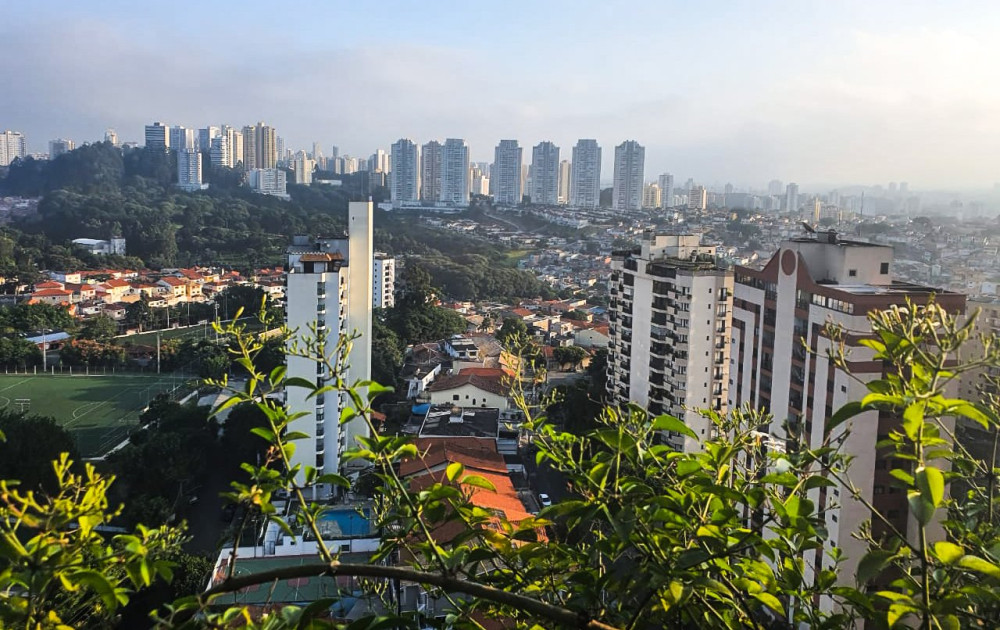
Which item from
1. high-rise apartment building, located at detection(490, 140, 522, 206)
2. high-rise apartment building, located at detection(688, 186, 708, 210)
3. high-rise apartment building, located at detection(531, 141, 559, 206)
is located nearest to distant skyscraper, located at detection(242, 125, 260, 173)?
high-rise apartment building, located at detection(490, 140, 522, 206)

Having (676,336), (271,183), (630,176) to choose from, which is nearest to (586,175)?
(630,176)

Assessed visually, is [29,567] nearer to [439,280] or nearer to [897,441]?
[897,441]

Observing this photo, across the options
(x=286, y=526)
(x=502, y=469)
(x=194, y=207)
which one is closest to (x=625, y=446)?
(x=286, y=526)

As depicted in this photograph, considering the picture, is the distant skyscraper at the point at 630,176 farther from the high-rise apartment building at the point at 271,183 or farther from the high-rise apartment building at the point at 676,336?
the high-rise apartment building at the point at 676,336

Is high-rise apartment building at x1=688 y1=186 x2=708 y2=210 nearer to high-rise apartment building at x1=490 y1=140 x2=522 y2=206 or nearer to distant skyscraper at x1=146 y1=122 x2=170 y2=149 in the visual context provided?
high-rise apartment building at x1=490 y1=140 x2=522 y2=206

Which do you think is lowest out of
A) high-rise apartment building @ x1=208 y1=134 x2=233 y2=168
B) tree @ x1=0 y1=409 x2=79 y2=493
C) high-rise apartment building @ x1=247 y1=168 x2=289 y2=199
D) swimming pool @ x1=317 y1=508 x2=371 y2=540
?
swimming pool @ x1=317 y1=508 x2=371 y2=540

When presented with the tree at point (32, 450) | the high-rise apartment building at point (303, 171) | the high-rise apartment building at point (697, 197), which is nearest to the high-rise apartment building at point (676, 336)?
the tree at point (32, 450)
